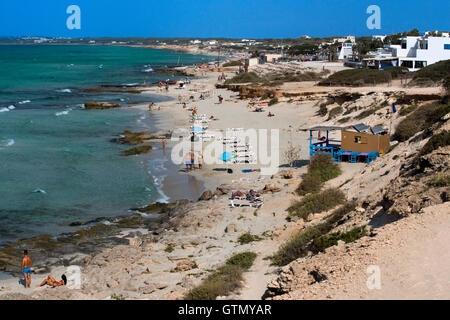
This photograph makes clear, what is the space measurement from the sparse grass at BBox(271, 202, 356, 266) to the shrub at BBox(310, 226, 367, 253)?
49 cm

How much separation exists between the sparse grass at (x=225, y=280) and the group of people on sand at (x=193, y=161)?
12.3 m

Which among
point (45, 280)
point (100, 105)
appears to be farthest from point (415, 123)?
point (100, 105)

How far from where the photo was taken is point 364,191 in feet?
45.1

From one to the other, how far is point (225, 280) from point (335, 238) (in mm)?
2173

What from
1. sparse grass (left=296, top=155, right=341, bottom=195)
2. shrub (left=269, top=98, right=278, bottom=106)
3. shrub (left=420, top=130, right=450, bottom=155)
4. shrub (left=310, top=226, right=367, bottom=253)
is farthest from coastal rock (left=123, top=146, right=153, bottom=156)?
shrub (left=310, top=226, right=367, bottom=253)

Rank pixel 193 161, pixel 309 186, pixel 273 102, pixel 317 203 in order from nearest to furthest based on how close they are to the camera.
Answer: pixel 317 203
pixel 309 186
pixel 193 161
pixel 273 102

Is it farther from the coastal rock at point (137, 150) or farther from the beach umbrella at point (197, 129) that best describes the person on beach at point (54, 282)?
the beach umbrella at point (197, 129)

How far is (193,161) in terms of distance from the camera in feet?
77.4

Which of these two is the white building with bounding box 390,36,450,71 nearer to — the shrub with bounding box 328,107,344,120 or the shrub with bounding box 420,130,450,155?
the shrub with bounding box 328,107,344,120

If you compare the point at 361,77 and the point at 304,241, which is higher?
the point at 361,77

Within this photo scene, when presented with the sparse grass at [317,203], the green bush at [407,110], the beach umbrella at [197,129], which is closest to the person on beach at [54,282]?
the sparse grass at [317,203]

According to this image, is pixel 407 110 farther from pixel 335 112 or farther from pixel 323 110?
pixel 323 110

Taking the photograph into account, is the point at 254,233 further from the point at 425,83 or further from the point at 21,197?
the point at 425,83
